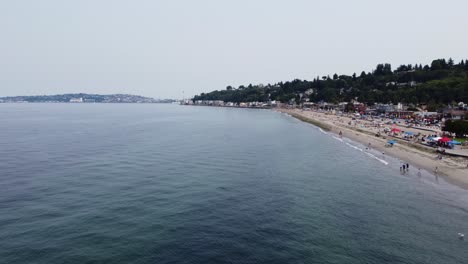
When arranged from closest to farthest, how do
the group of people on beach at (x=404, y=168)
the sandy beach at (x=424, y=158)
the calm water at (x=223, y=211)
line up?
the calm water at (x=223, y=211) < the sandy beach at (x=424, y=158) < the group of people on beach at (x=404, y=168)

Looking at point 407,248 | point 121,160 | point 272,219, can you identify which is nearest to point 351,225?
point 407,248

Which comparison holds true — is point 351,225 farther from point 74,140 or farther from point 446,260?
point 74,140

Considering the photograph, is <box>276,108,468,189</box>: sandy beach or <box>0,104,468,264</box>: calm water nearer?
<box>0,104,468,264</box>: calm water

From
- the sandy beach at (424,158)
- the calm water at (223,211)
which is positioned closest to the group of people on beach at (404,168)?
the calm water at (223,211)

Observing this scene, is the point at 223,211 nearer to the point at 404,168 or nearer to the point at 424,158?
the point at 404,168

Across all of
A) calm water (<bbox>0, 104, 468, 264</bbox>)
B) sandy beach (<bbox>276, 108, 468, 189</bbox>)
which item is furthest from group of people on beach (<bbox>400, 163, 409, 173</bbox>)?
sandy beach (<bbox>276, 108, 468, 189</bbox>)

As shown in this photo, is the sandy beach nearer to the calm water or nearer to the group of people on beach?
the group of people on beach

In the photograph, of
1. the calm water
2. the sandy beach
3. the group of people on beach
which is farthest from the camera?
the group of people on beach

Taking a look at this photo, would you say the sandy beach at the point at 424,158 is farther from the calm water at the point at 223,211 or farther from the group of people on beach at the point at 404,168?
the calm water at the point at 223,211
